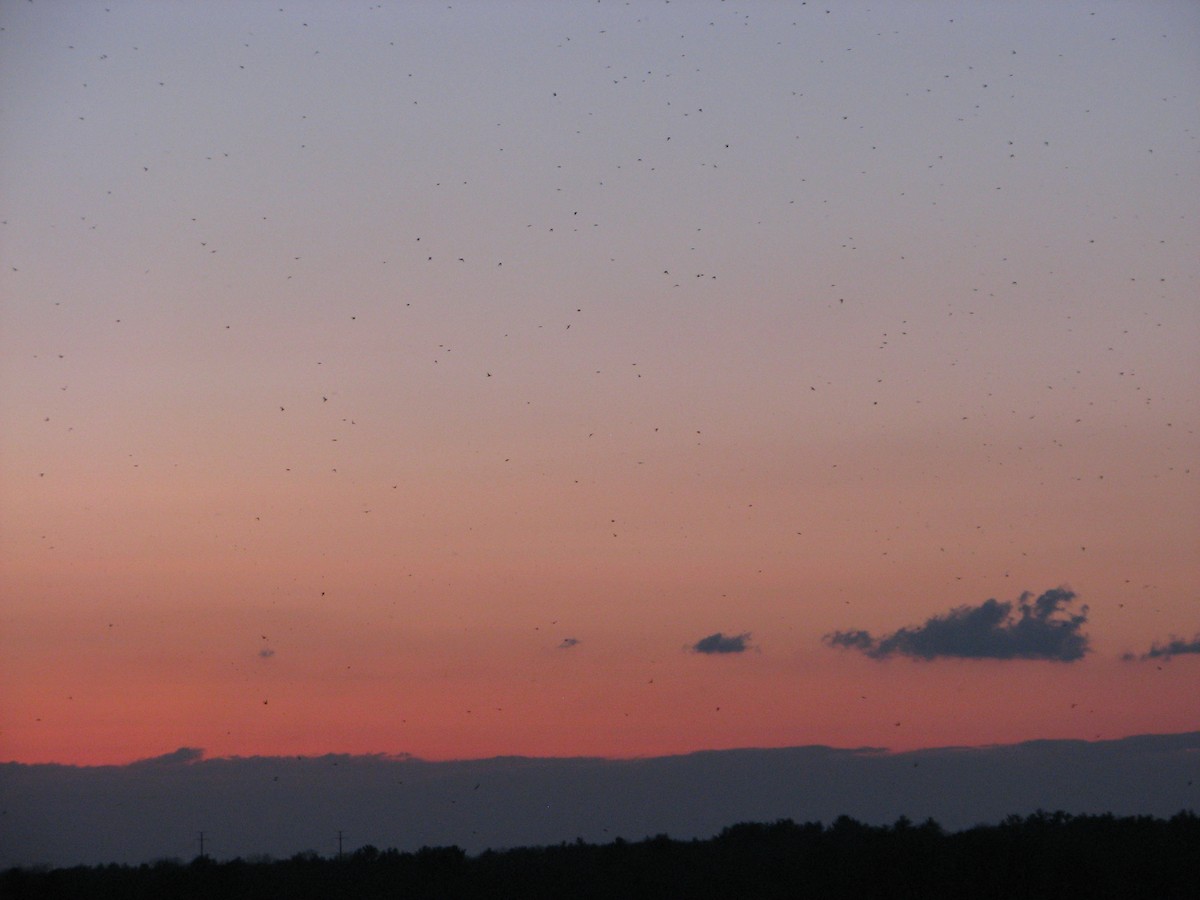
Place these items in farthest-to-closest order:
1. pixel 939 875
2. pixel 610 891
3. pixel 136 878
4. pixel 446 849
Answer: pixel 446 849, pixel 136 878, pixel 610 891, pixel 939 875

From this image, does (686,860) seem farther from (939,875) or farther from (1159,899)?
(1159,899)

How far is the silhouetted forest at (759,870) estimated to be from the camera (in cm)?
6875

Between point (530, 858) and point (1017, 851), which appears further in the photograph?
point (530, 858)

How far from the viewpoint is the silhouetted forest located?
6875 cm

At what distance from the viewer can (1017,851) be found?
7275 cm

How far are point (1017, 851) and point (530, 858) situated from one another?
33539 mm

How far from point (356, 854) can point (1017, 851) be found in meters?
42.2

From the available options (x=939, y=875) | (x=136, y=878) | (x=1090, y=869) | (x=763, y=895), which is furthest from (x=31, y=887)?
(x=1090, y=869)

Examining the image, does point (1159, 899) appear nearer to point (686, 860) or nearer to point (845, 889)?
point (845, 889)

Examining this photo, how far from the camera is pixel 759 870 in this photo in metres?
79.4

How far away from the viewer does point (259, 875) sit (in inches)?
3529

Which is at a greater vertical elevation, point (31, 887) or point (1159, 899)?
point (31, 887)

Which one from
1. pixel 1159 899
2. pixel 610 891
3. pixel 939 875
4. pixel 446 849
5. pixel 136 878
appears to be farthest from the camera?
pixel 446 849

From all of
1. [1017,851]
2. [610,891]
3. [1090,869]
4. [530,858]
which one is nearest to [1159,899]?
[1090,869]
